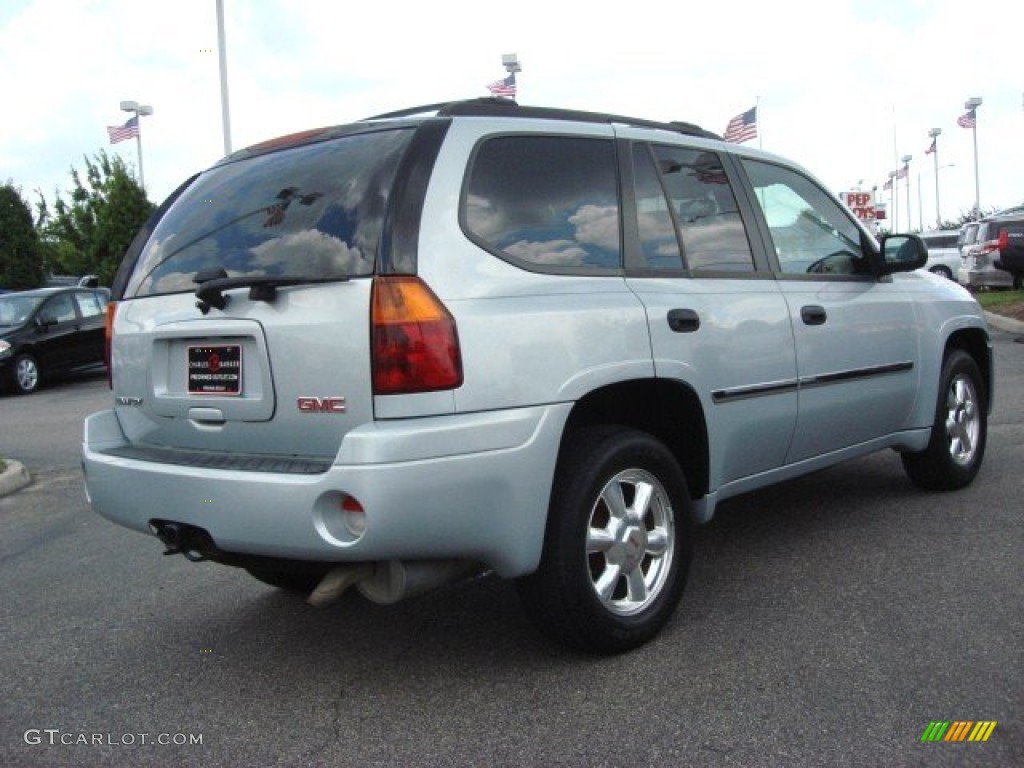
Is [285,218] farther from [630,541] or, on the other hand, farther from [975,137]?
[975,137]

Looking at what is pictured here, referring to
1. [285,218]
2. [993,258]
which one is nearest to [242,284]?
[285,218]

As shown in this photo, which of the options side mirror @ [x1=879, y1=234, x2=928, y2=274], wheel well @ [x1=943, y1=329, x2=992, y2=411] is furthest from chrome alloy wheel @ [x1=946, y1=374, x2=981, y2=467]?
side mirror @ [x1=879, y1=234, x2=928, y2=274]

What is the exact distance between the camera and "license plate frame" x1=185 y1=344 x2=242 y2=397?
3.35m

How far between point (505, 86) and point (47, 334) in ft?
34.0

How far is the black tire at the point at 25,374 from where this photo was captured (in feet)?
49.4

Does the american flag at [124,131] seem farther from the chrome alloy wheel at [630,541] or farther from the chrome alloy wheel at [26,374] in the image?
the chrome alloy wheel at [630,541]

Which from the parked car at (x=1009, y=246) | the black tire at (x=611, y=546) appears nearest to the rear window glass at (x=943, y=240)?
the parked car at (x=1009, y=246)

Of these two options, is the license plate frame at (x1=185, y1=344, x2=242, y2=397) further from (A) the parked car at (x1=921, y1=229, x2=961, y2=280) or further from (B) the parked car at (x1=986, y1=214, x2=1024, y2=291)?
(A) the parked car at (x1=921, y1=229, x2=961, y2=280)

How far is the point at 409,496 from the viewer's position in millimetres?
2941

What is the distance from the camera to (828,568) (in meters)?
4.43

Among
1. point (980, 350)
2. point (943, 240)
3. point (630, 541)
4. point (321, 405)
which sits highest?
point (943, 240)

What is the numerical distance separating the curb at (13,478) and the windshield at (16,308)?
27.8ft

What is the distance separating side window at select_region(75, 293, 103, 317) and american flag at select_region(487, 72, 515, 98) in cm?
895

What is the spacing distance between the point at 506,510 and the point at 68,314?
14.9 meters
